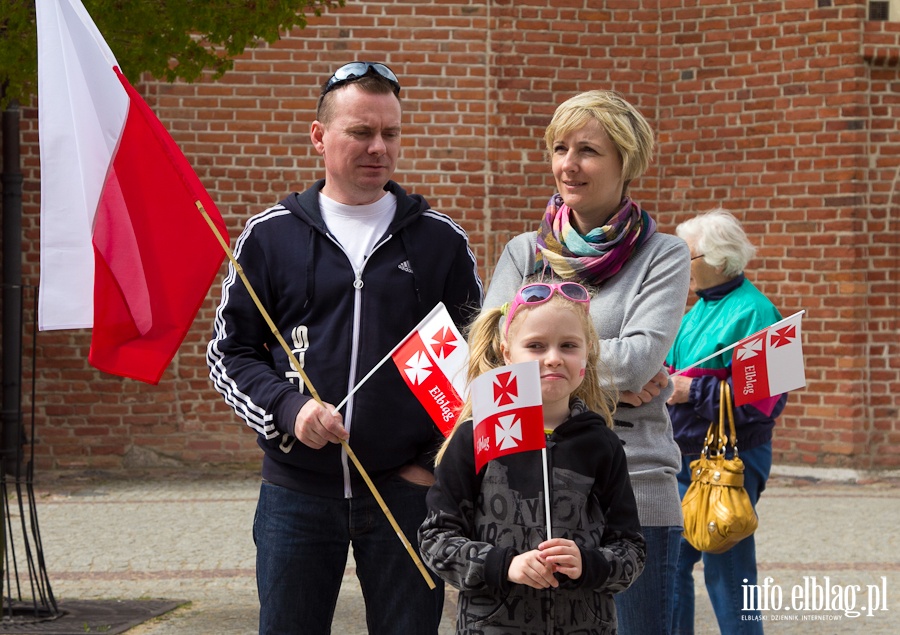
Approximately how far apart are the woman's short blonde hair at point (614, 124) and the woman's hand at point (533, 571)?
118cm

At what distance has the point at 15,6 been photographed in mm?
5422

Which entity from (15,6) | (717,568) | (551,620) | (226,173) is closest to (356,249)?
(551,620)

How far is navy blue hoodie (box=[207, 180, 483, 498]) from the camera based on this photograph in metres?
3.22

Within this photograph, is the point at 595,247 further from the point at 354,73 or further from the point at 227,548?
the point at 227,548

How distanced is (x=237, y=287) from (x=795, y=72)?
8.21 meters

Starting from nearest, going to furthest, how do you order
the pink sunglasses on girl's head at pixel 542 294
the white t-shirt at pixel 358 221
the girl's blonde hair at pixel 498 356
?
1. the pink sunglasses on girl's head at pixel 542 294
2. the girl's blonde hair at pixel 498 356
3. the white t-shirt at pixel 358 221

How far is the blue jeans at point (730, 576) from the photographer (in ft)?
15.8

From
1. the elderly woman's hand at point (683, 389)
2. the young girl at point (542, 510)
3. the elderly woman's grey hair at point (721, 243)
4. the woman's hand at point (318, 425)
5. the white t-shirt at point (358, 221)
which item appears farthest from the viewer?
the elderly woman's grey hair at point (721, 243)

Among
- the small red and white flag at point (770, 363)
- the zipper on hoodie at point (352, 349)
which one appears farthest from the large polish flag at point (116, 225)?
the small red and white flag at point (770, 363)

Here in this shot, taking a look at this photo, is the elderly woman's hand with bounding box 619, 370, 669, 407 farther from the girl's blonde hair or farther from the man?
the man

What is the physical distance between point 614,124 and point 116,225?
1492 millimetres

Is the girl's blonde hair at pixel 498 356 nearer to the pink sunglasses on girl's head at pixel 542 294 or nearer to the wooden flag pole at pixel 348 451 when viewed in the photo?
the pink sunglasses on girl's head at pixel 542 294

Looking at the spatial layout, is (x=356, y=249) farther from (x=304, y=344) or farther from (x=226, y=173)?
(x=226, y=173)

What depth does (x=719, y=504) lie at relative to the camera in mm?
4715
